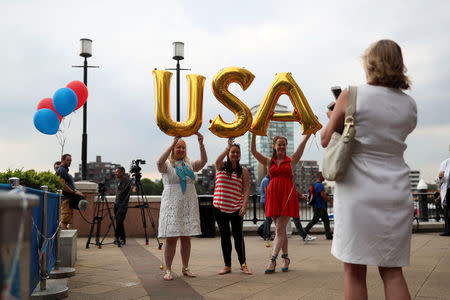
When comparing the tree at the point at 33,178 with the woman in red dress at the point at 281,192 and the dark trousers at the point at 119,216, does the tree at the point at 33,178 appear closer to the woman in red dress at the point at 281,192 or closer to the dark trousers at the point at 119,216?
the woman in red dress at the point at 281,192

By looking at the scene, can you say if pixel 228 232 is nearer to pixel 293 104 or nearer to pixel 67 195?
pixel 293 104

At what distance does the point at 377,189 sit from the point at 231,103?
3867 mm

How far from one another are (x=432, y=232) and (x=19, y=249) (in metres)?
14.8

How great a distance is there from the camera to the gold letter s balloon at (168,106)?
5.86 m

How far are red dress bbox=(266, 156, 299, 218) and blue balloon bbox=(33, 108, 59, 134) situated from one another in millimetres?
5655

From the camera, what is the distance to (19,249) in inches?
53.4

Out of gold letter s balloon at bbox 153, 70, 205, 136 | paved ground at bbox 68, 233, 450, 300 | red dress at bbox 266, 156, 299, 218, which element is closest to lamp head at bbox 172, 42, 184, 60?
paved ground at bbox 68, 233, 450, 300

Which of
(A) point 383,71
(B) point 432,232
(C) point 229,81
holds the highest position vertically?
(C) point 229,81

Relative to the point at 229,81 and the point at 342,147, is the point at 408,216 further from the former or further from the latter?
the point at 229,81

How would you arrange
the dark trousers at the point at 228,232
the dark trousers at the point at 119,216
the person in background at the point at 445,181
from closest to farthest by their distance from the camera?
the dark trousers at the point at 228,232
the person in background at the point at 445,181
the dark trousers at the point at 119,216

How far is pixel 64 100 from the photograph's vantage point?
9719 mm

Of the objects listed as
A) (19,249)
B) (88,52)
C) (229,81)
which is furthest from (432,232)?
(19,249)

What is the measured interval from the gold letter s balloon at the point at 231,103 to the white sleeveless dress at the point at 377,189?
11.3ft

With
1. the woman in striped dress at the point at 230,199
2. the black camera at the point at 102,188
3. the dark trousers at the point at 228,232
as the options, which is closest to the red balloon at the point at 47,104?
the black camera at the point at 102,188
